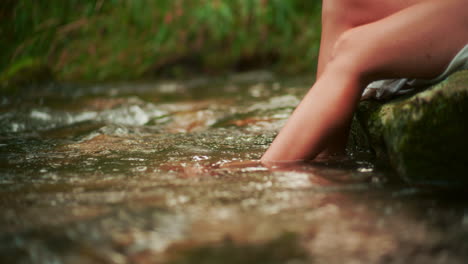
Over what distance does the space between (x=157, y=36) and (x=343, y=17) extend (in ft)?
16.8

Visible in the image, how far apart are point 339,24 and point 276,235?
1.08 meters

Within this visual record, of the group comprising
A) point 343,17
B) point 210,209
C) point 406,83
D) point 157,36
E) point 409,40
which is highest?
point 157,36

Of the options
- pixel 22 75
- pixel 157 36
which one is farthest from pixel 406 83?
pixel 157 36

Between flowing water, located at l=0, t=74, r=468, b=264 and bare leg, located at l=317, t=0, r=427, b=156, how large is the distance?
0.30 ft

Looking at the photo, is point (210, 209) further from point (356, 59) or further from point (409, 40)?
point (409, 40)

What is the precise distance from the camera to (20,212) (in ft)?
3.60

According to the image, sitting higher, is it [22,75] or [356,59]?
[22,75]

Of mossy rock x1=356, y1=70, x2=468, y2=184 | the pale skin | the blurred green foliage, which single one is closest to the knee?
the pale skin

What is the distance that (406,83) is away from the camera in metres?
1.63

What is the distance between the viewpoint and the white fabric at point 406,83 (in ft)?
4.94

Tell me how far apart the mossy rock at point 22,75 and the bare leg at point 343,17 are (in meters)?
3.88

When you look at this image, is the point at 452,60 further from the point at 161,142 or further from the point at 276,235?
the point at 161,142

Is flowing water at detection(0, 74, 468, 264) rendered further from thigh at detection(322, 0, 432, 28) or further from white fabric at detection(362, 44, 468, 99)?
thigh at detection(322, 0, 432, 28)

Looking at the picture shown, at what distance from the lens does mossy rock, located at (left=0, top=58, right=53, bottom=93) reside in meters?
4.89
